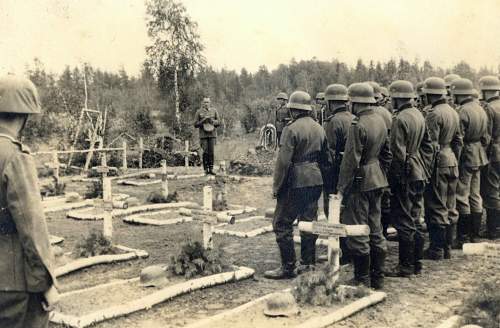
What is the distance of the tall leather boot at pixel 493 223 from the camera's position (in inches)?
372

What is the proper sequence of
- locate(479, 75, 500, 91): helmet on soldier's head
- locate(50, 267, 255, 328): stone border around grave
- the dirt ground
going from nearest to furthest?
1. locate(50, 267, 255, 328): stone border around grave
2. the dirt ground
3. locate(479, 75, 500, 91): helmet on soldier's head

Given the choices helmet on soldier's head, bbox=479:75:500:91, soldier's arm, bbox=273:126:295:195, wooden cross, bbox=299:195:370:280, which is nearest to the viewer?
wooden cross, bbox=299:195:370:280

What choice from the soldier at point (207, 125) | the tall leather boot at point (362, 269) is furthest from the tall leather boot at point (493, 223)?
the soldier at point (207, 125)

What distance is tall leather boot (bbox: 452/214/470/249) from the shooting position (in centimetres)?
903

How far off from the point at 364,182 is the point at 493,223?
3.89 m

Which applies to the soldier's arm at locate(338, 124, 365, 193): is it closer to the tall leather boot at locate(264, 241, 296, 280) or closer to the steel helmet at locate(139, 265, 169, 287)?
the tall leather boot at locate(264, 241, 296, 280)

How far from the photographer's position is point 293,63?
44.7 m

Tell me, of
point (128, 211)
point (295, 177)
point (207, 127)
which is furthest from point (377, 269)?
point (207, 127)

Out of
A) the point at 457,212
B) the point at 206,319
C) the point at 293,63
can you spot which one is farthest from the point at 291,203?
the point at 293,63

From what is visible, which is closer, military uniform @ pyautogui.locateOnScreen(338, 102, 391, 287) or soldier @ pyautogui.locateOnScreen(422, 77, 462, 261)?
military uniform @ pyautogui.locateOnScreen(338, 102, 391, 287)

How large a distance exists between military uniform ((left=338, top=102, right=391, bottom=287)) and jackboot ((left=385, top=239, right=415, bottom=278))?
627 millimetres

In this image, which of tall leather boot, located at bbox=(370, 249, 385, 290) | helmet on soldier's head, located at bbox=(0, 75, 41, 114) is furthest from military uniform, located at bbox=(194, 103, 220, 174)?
helmet on soldier's head, located at bbox=(0, 75, 41, 114)

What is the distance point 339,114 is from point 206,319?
389 cm

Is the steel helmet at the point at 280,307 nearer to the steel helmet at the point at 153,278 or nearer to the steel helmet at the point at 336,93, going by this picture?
the steel helmet at the point at 153,278
